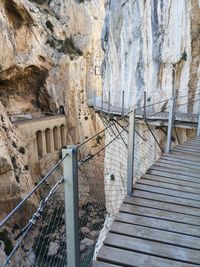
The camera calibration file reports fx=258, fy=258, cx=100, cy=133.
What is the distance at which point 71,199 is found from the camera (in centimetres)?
146

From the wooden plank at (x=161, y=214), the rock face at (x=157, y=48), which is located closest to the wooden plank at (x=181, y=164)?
the wooden plank at (x=161, y=214)

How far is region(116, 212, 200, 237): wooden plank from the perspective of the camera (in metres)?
2.46

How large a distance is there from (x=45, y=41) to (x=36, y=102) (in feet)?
19.5

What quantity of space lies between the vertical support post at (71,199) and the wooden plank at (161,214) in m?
1.31

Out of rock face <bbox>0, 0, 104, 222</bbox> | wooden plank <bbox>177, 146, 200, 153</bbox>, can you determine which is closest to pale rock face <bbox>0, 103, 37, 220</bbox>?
rock face <bbox>0, 0, 104, 222</bbox>

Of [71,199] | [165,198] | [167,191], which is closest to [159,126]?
[167,191]

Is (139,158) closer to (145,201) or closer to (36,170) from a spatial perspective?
(145,201)

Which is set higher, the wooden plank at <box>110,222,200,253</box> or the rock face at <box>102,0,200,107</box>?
the rock face at <box>102,0,200,107</box>

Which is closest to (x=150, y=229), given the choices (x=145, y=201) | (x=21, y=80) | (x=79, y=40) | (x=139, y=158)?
(x=145, y=201)

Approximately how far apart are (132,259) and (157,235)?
1.37 ft

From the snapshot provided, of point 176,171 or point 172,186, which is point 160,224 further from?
point 176,171

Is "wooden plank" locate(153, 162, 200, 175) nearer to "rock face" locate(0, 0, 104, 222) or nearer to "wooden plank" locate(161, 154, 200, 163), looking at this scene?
"wooden plank" locate(161, 154, 200, 163)

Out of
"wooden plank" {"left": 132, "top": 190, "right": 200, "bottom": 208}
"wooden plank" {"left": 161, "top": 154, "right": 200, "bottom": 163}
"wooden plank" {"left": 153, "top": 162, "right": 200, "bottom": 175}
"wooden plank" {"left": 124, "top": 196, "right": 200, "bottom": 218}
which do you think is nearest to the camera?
"wooden plank" {"left": 124, "top": 196, "right": 200, "bottom": 218}

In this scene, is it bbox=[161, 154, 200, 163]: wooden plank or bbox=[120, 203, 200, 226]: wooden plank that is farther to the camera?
bbox=[161, 154, 200, 163]: wooden plank
